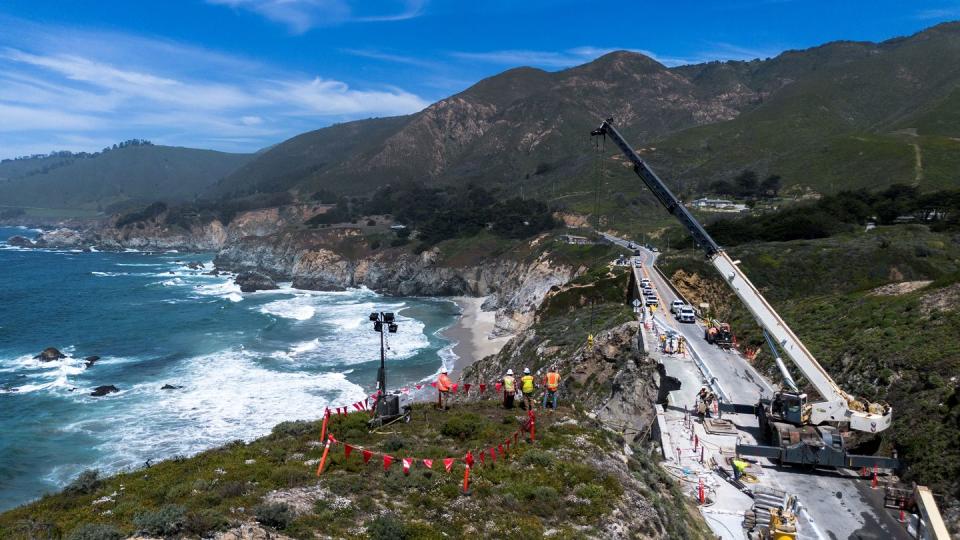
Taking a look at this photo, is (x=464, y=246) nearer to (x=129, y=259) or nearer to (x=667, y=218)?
(x=667, y=218)

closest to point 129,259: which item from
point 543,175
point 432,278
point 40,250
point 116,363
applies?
point 40,250

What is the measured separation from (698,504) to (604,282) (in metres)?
37.6

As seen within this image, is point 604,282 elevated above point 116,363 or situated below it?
above

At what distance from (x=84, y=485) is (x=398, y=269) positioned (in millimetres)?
94717

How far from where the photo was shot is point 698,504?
51.9ft

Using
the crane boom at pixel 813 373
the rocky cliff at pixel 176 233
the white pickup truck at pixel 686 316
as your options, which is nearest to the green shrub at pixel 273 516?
the crane boom at pixel 813 373

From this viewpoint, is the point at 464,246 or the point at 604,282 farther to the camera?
the point at 464,246

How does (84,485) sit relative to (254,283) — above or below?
above

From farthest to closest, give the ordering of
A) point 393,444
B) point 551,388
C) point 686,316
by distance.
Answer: point 686,316 < point 551,388 < point 393,444

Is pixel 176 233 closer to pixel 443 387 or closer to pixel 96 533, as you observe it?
pixel 443 387

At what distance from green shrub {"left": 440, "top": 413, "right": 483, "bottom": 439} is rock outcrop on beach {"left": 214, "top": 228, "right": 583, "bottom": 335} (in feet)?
165

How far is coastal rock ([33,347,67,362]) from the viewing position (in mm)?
55781

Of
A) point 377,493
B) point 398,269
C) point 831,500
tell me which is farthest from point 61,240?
point 831,500

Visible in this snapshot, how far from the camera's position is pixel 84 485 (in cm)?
1143
